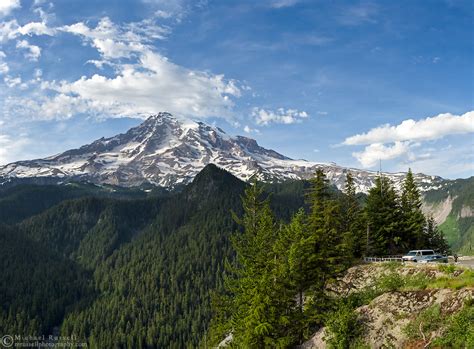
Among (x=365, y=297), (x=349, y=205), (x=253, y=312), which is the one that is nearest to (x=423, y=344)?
(x=365, y=297)

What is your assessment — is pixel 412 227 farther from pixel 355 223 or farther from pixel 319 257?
pixel 319 257

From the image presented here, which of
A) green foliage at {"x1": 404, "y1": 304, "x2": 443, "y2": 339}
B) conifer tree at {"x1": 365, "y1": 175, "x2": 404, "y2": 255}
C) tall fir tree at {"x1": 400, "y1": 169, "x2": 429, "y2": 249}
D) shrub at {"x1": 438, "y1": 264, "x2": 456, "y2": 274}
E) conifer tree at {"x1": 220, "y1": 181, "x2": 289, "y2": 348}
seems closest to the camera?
green foliage at {"x1": 404, "y1": 304, "x2": 443, "y2": 339}

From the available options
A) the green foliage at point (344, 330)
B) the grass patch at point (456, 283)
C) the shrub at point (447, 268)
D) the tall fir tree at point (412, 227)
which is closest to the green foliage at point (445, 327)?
the grass patch at point (456, 283)

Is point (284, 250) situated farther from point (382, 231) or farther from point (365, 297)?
point (382, 231)

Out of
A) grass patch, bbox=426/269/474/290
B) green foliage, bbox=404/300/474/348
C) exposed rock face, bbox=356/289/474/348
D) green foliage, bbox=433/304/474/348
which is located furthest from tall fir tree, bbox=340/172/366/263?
green foliage, bbox=433/304/474/348

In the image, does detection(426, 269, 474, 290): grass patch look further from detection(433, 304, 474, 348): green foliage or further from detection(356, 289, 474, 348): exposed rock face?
detection(433, 304, 474, 348): green foliage

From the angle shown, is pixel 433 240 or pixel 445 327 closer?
pixel 445 327

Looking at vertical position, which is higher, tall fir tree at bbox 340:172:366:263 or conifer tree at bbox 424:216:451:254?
tall fir tree at bbox 340:172:366:263

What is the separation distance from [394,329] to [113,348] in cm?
20331

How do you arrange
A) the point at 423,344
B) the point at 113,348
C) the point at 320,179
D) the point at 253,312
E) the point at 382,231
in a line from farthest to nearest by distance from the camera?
the point at 113,348 < the point at 382,231 < the point at 320,179 < the point at 253,312 < the point at 423,344

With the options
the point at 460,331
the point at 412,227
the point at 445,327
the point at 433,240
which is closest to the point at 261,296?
the point at 445,327

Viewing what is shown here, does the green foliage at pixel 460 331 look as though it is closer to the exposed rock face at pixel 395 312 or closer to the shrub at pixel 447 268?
the exposed rock face at pixel 395 312

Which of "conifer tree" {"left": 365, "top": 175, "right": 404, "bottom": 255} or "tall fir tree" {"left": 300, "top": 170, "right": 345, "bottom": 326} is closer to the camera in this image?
"tall fir tree" {"left": 300, "top": 170, "right": 345, "bottom": 326}

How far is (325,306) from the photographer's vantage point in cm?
3528
